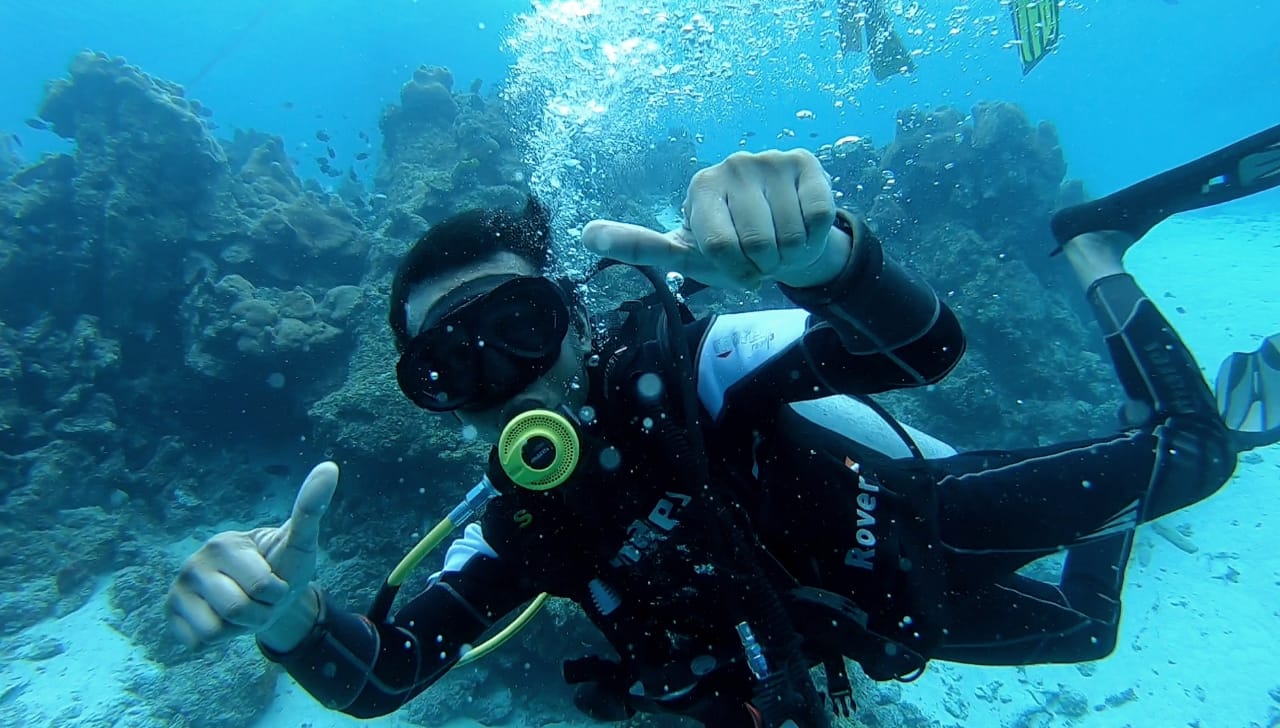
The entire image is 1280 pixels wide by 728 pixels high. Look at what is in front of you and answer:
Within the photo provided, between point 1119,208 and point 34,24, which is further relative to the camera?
point 34,24

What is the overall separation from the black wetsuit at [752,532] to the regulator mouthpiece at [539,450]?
21 centimetres

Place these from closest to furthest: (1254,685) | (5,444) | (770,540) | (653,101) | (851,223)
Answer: (851,223) → (770,540) → (1254,685) → (5,444) → (653,101)

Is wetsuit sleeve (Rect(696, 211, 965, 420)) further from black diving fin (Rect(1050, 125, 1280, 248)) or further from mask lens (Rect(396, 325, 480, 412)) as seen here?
black diving fin (Rect(1050, 125, 1280, 248))

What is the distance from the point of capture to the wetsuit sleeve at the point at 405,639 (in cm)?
217

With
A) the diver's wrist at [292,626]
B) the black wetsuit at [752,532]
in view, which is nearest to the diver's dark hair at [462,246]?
the black wetsuit at [752,532]

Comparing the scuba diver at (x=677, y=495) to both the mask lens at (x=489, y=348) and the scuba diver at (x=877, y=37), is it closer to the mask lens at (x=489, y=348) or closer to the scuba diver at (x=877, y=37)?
the mask lens at (x=489, y=348)

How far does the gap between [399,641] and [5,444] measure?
9874mm

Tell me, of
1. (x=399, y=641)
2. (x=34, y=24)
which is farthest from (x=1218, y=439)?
(x=34, y=24)

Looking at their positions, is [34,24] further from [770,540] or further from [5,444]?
[770,540]

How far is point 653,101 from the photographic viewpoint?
21.0 m

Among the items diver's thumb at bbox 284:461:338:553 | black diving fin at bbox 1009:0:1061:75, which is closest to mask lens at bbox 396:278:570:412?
diver's thumb at bbox 284:461:338:553

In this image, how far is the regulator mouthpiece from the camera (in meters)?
1.83

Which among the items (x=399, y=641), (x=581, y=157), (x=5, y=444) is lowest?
(x=399, y=641)

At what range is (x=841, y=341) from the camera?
2049 millimetres
